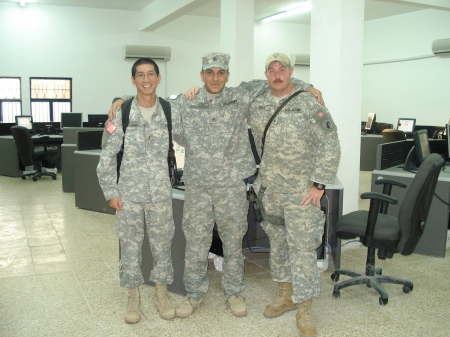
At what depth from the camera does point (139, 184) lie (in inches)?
108

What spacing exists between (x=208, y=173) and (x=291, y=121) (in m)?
0.57

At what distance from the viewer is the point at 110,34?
440 inches

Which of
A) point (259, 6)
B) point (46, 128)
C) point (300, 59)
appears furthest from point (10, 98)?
point (300, 59)

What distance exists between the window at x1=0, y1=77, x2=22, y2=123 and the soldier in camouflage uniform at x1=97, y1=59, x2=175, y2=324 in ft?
29.5

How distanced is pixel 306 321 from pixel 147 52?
9.44 meters

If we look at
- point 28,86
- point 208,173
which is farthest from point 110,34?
point 208,173

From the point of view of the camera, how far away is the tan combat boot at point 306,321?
2.67 meters

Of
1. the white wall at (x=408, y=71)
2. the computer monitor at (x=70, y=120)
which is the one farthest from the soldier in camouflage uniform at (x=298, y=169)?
the white wall at (x=408, y=71)

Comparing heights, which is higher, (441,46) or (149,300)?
(441,46)

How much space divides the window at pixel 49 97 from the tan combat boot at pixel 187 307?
9.10 m

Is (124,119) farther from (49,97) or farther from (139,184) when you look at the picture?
(49,97)

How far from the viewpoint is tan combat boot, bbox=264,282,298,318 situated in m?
2.90

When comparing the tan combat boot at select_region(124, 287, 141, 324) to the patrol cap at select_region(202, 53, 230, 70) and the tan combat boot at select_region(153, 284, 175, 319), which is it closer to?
the tan combat boot at select_region(153, 284, 175, 319)

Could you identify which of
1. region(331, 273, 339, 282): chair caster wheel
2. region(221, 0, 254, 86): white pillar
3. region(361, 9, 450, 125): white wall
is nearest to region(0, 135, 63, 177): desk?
region(221, 0, 254, 86): white pillar
